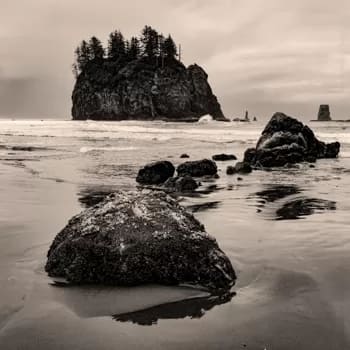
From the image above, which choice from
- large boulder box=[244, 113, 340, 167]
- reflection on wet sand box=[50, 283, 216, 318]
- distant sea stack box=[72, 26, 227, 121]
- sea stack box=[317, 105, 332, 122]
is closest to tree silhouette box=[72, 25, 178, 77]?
distant sea stack box=[72, 26, 227, 121]

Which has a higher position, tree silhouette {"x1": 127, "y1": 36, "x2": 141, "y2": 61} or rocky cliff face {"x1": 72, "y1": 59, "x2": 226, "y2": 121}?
tree silhouette {"x1": 127, "y1": 36, "x2": 141, "y2": 61}

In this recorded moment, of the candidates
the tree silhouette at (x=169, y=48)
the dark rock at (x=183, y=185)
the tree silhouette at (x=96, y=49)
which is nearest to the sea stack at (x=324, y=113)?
the tree silhouette at (x=169, y=48)

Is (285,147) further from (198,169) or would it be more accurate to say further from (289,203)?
(289,203)

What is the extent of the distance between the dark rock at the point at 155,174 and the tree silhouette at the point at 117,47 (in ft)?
285

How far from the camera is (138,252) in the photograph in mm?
3707

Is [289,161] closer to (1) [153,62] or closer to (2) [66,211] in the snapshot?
(2) [66,211]

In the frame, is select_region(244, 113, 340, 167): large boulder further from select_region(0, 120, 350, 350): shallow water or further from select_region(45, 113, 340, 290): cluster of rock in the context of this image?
select_region(45, 113, 340, 290): cluster of rock

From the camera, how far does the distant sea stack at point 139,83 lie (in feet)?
277

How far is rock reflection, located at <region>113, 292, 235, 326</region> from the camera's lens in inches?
119

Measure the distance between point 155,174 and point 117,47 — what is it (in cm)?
8850

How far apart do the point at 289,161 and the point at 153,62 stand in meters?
78.9

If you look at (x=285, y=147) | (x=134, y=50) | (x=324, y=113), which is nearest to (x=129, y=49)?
(x=134, y=50)

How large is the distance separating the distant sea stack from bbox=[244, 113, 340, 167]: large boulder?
208 feet

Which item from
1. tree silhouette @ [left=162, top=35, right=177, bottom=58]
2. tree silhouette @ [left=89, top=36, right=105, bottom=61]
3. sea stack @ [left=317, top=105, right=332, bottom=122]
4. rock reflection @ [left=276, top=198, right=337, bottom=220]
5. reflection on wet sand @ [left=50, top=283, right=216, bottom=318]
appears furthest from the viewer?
tree silhouette @ [left=89, top=36, right=105, bottom=61]
